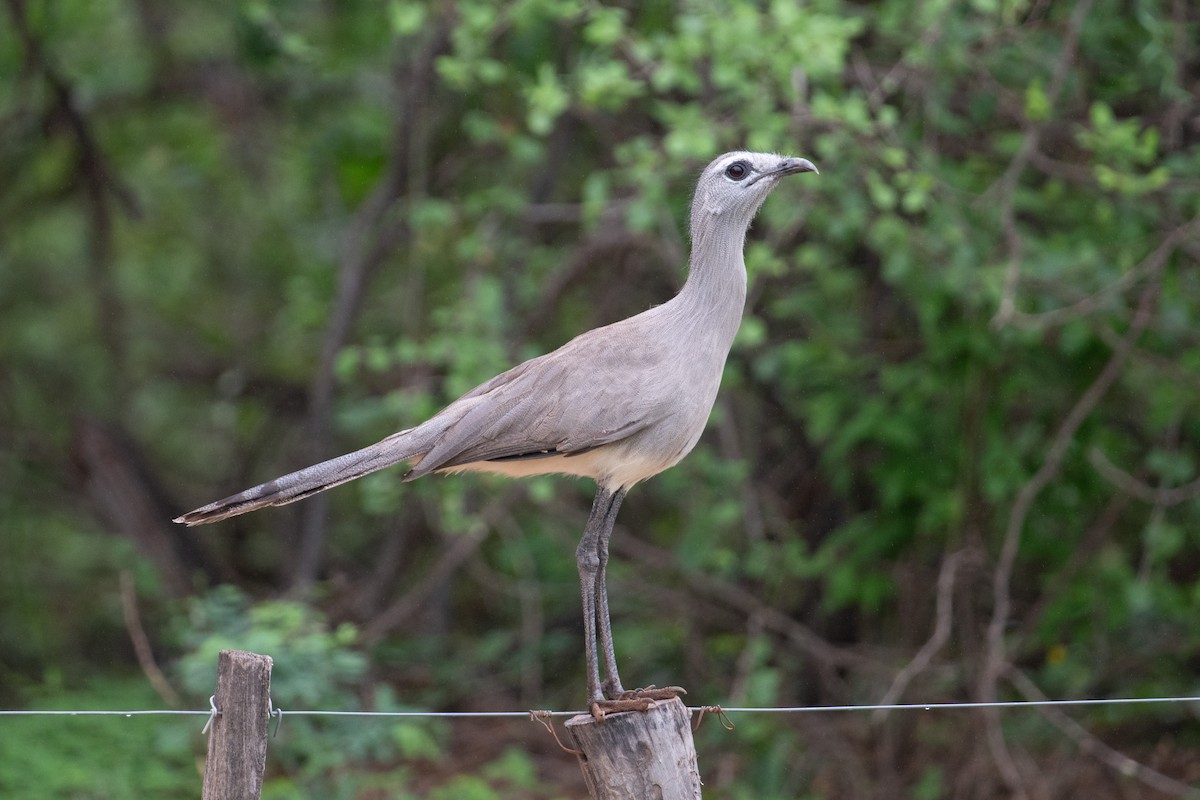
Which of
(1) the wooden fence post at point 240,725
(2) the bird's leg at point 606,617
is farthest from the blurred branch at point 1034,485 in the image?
(1) the wooden fence post at point 240,725

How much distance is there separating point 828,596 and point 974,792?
1.19 metres

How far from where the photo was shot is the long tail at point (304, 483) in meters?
3.14

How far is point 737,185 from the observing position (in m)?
3.68

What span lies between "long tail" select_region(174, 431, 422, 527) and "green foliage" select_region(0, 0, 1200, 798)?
2.16 metres

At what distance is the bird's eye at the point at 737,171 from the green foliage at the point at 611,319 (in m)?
1.86

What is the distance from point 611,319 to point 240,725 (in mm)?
4714

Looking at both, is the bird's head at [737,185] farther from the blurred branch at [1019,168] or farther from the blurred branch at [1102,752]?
the blurred branch at [1102,752]

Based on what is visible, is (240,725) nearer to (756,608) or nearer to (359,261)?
(756,608)

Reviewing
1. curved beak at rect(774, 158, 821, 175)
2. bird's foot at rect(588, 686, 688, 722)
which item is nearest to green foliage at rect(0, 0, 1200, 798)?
curved beak at rect(774, 158, 821, 175)

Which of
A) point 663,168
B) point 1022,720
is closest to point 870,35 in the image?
point 663,168

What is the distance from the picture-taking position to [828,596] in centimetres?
677

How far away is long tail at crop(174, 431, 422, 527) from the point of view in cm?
314

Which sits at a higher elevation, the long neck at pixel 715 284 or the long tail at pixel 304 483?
the long neck at pixel 715 284

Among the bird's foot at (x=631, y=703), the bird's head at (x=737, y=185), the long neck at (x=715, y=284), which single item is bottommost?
the bird's foot at (x=631, y=703)
